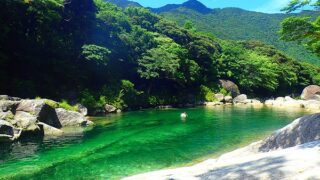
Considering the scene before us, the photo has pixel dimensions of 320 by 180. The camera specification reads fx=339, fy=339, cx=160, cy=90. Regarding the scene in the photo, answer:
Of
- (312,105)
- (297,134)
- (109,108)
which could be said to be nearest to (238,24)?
(312,105)

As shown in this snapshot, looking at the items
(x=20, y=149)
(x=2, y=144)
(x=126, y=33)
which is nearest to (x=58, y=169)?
(x=20, y=149)

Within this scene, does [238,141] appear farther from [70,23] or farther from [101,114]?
[70,23]

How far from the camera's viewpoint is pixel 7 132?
23250 millimetres

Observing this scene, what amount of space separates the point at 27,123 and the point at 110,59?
28.7m

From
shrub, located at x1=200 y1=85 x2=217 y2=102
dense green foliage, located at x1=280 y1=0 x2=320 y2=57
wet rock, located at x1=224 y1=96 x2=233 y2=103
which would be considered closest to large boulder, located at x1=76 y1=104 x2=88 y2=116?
dense green foliage, located at x1=280 y1=0 x2=320 y2=57

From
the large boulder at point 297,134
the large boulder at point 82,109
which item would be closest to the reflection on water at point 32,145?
the large boulder at point 82,109

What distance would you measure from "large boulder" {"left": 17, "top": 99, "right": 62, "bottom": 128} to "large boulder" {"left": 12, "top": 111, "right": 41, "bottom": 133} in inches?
48.9

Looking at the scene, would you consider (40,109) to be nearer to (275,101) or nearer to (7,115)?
(7,115)

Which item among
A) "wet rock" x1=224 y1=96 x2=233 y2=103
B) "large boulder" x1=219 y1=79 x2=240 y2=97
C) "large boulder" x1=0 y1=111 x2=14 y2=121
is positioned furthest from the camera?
"large boulder" x1=219 y1=79 x2=240 y2=97

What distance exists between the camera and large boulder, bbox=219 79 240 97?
232 feet

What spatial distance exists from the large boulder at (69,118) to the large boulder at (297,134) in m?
20.0

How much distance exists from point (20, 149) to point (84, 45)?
29.0 m

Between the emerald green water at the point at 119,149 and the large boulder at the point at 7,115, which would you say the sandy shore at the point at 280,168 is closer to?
the emerald green water at the point at 119,149

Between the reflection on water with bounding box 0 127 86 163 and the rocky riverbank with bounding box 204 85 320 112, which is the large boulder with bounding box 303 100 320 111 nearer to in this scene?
the rocky riverbank with bounding box 204 85 320 112
